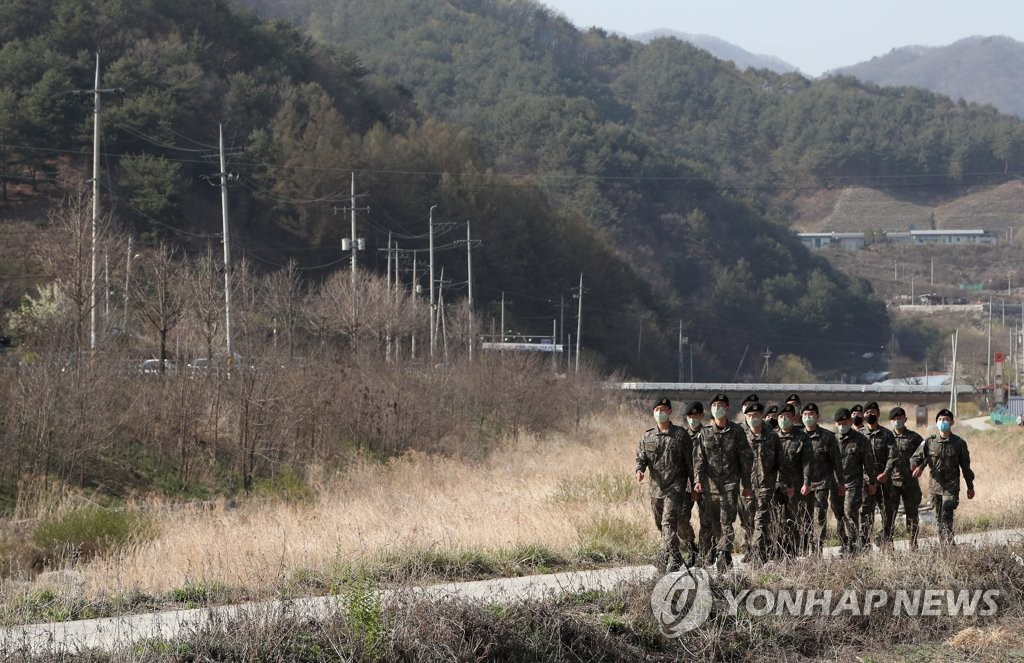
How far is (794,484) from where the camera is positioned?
14.7 m

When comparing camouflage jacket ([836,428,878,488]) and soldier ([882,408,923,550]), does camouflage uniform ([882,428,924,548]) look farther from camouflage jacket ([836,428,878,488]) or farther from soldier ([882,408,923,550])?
camouflage jacket ([836,428,878,488])

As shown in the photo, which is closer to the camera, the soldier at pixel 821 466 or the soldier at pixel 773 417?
the soldier at pixel 821 466

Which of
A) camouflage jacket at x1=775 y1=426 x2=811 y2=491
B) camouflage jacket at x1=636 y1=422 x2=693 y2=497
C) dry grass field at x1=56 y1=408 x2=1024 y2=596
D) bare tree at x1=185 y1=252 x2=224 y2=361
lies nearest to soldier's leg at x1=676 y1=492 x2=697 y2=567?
camouflage jacket at x1=636 y1=422 x2=693 y2=497

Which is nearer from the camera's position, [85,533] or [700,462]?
[700,462]

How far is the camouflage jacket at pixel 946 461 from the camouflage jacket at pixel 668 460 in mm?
4015

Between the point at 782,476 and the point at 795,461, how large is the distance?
0.22m

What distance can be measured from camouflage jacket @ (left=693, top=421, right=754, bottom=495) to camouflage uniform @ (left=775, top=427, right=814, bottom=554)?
90 centimetres

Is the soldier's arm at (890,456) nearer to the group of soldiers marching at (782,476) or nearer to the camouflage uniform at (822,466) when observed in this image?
the group of soldiers marching at (782,476)

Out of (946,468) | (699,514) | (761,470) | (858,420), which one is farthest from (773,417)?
(699,514)

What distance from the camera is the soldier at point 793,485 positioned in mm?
14602

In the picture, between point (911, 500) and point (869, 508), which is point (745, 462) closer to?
point (869, 508)

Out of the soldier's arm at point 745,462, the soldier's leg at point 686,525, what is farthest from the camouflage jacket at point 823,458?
the soldier's leg at point 686,525

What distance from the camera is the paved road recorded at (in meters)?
9.29

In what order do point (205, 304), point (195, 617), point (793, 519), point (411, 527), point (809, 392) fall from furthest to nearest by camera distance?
point (809, 392), point (205, 304), point (411, 527), point (793, 519), point (195, 617)
